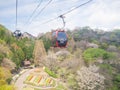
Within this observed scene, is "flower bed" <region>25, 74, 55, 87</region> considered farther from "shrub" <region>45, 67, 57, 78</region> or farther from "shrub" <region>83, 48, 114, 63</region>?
"shrub" <region>83, 48, 114, 63</region>

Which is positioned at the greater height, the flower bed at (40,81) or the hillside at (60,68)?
the hillside at (60,68)

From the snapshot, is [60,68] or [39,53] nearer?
[60,68]

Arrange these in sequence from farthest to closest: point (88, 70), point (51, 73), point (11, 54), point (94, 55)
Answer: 1. point (11, 54)
2. point (94, 55)
3. point (51, 73)
4. point (88, 70)

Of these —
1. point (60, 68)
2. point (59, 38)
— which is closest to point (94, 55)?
point (60, 68)

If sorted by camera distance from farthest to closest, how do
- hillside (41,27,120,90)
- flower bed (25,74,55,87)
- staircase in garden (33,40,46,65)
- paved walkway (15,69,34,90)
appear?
staircase in garden (33,40,46,65) < flower bed (25,74,55,87) < paved walkway (15,69,34,90) < hillside (41,27,120,90)

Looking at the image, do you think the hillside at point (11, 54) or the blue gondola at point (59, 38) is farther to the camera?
the hillside at point (11, 54)

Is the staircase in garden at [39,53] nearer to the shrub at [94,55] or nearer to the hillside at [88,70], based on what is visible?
the hillside at [88,70]

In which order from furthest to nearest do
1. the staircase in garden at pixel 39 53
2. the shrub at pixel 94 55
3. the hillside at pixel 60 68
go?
the staircase in garden at pixel 39 53
the shrub at pixel 94 55
the hillside at pixel 60 68

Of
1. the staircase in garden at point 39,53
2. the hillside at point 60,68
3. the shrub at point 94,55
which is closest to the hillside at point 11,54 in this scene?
the hillside at point 60,68

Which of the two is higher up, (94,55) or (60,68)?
(94,55)

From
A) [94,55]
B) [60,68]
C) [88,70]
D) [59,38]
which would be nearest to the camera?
[59,38]

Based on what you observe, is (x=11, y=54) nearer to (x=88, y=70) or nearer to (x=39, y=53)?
(x=39, y=53)

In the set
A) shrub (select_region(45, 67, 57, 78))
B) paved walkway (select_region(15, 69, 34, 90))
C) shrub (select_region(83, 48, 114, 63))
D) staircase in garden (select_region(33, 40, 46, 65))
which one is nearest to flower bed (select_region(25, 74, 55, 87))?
paved walkway (select_region(15, 69, 34, 90))
